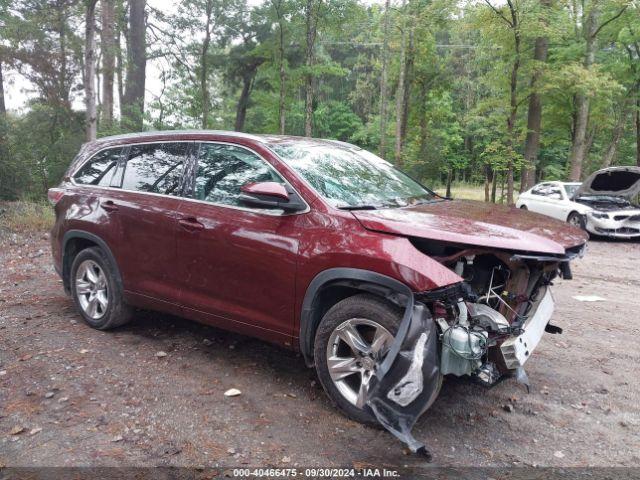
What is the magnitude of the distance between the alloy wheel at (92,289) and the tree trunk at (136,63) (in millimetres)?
16947

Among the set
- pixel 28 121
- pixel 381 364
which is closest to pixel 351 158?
pixel 381 364

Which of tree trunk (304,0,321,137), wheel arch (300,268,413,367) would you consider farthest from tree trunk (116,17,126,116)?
wheel arch (300,268,413,367)

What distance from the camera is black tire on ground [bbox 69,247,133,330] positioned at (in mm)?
4645

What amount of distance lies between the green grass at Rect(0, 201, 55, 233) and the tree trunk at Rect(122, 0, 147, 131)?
29.2 ft

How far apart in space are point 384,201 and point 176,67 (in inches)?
864

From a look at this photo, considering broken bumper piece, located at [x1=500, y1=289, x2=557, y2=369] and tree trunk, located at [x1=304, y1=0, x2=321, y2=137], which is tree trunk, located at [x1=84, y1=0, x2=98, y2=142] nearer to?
tree trunk, located at [x1=304, y1=0, x2=321, y2=137]

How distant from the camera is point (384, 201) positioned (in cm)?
377

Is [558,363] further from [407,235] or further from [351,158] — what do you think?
[351,158]

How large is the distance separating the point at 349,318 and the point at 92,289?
306 centimetres

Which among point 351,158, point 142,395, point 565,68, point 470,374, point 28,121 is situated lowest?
point 142,395

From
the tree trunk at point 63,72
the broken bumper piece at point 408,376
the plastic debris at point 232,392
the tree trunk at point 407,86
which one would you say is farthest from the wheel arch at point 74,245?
the tree trunk at point 407,86

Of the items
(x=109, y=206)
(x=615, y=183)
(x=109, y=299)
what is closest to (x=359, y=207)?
(x=109, y=206)

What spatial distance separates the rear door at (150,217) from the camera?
4156 millimetres

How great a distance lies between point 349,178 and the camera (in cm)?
389
